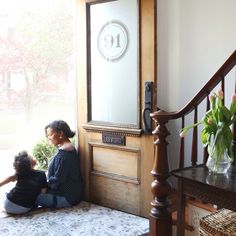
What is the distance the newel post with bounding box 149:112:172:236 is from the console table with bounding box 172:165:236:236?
0.51 ft

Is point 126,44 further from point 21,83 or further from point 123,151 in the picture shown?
point 21,83

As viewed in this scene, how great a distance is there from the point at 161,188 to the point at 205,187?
40 cm

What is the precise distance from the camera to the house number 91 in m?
3.11

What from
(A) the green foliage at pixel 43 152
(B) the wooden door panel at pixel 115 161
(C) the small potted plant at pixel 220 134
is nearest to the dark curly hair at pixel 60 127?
(B) the wooden door panel at pixel 115 161

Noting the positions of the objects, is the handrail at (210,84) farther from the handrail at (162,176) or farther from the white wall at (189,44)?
the white wall at (189,44)

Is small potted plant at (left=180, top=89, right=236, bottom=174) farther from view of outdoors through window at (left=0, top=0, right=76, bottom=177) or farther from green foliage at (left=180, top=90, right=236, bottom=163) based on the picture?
view of outdoors through window at (left=0, top=0, right=76, bottom=177)

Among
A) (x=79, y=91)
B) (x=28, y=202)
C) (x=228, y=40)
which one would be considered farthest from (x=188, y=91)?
(x=28, y=202)

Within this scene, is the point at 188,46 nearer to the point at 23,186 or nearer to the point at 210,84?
the point at 210,84

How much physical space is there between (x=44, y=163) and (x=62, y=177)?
0.91 m

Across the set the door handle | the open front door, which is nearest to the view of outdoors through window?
the open front door

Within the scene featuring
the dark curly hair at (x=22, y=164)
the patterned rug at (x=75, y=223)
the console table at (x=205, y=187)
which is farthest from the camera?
the dark curly hair at (x=22, y=164)

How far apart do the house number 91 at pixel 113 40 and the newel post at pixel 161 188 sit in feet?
3.75

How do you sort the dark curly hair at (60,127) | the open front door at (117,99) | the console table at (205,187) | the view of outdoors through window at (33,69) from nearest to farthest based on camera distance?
the console table at (205,187), the open front door at (117,99), the dark curly hair at (60,127), the view of outdoors through window at (33,69)

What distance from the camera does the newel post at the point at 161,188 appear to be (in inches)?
85.0
